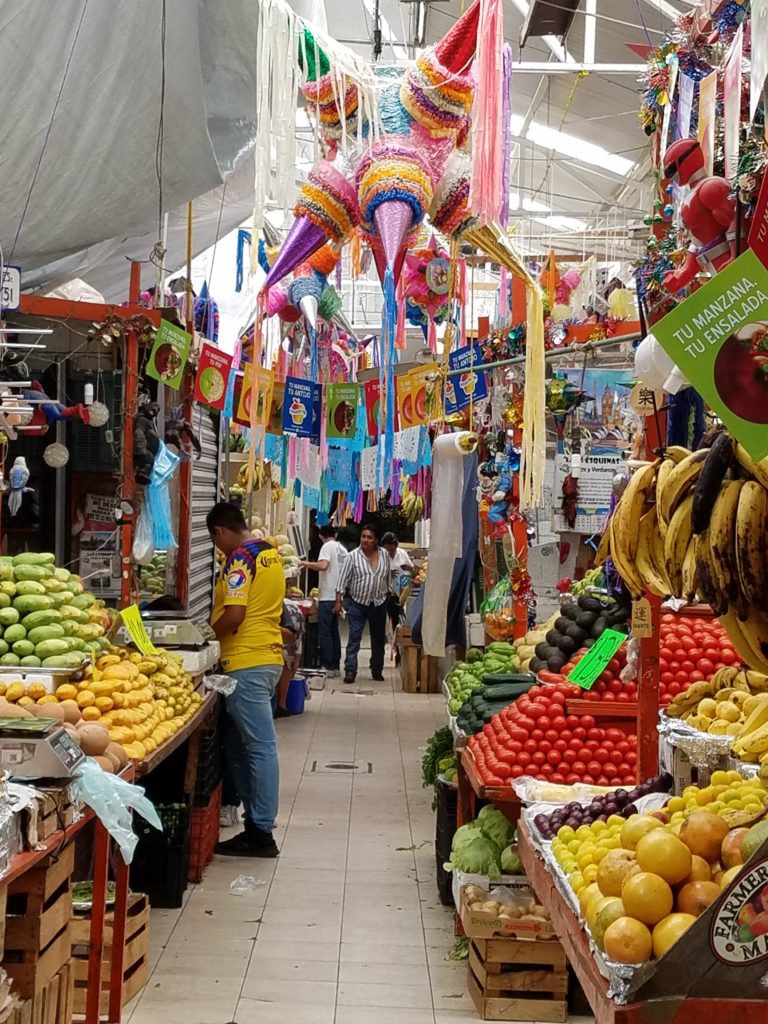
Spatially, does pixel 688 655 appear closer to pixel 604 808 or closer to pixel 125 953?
pixel 604 808

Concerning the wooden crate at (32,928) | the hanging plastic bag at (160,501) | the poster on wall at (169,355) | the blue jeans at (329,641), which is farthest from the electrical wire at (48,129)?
the blue jeans at (329,641)

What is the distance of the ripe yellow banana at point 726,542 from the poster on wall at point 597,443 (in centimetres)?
435

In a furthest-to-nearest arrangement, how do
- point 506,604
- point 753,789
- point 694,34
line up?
Answer: 1. point 506,604
2. point 694,34
3. point 753,789

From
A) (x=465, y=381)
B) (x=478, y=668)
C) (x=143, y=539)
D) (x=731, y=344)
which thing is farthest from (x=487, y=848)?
(x=465, y=381)

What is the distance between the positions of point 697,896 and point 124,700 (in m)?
2.97

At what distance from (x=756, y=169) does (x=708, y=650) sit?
3212 millimetres

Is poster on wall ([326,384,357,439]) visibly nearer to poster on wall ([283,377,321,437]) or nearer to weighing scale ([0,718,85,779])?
poster on wall ([283,377,321,437])

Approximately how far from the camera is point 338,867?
6.23m

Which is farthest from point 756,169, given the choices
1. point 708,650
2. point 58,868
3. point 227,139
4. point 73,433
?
point 73,433

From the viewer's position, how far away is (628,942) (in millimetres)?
2371

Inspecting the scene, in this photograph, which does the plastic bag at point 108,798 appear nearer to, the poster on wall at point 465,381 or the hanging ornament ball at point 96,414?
the hanging ornament ball at point 96,414

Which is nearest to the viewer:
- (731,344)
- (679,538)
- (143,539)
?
(731,344)

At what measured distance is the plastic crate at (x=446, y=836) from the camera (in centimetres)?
578

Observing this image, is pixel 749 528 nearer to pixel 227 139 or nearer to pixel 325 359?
pixel 227 139
